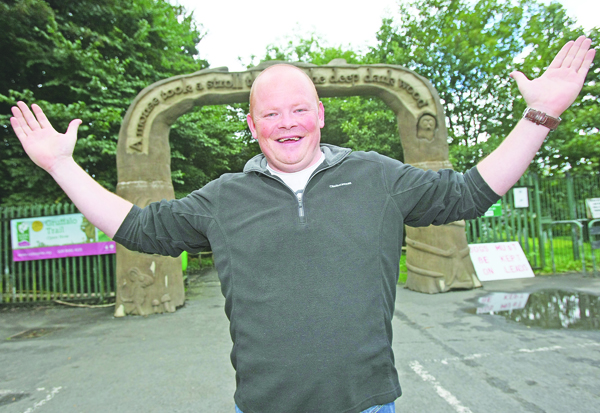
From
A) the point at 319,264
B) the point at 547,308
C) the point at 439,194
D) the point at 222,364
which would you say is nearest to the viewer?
the point at 319,264

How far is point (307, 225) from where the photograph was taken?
153cm

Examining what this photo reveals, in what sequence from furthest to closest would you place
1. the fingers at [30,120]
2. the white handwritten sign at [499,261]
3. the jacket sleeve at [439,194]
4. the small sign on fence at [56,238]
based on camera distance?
the white handwritten sign at [499,261] → the small sign on fence at [56,238] → the fingers at [30,120] → the jacket sleeve at [439,194]

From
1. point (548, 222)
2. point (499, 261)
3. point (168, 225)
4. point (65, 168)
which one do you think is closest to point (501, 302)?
point (499, 261)

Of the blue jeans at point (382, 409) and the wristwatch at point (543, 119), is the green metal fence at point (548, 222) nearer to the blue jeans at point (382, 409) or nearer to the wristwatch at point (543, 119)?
the wristwatch at point (543, 119)

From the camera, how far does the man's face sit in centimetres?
170

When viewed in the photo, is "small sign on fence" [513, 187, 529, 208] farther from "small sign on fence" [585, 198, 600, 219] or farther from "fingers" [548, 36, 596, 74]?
"fingers" [548, 36, 596, 74]

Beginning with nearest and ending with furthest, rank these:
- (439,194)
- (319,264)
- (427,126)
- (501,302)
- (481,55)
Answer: (319,264) → (439,194) → (501,302) → (427,126) → (481,55)

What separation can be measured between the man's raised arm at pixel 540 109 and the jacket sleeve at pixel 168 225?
44.4 inches

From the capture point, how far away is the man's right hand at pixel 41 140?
165 cm

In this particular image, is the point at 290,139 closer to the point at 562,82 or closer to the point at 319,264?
the point at 319,264

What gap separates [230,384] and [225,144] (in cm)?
1280

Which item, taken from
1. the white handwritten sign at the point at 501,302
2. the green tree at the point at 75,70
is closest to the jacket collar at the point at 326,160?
the white handwritten sign at the point at 501,302

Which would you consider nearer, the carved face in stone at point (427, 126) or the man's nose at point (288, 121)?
the man's nose at point (288, 121)

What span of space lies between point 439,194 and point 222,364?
3.84 m
